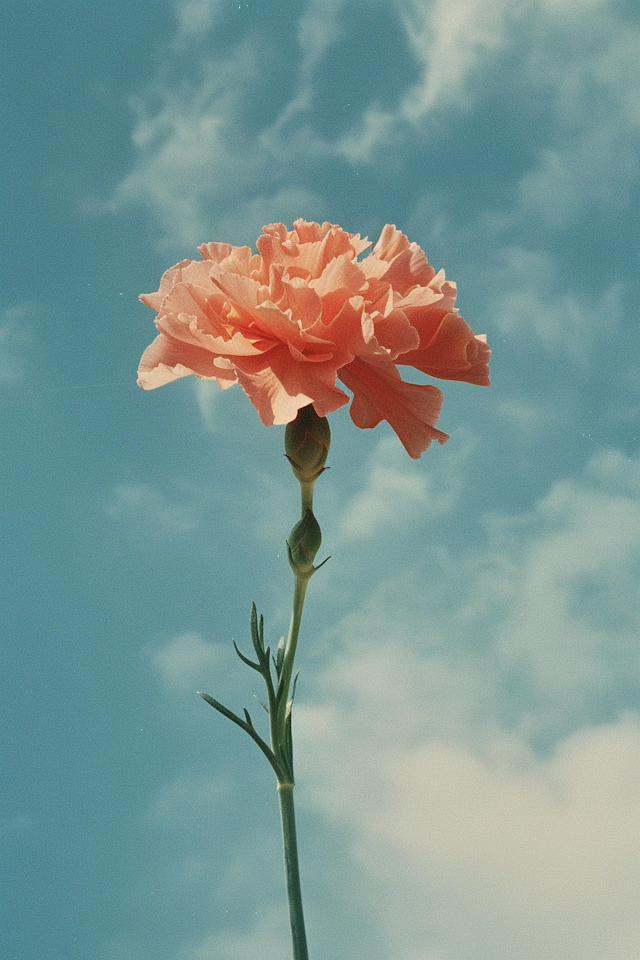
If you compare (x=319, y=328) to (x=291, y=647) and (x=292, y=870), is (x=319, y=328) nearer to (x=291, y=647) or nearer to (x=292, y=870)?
(x=291, y=647)

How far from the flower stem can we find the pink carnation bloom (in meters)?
0.69

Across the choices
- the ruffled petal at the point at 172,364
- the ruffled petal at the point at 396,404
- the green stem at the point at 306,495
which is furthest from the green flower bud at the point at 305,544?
the ruffled petal at the point at 172,364

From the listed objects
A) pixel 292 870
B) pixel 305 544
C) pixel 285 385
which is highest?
pixel 285 385

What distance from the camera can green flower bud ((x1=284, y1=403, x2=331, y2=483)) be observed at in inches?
65.2

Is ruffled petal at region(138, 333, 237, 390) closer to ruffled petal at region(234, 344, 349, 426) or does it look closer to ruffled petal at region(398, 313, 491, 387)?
ruffled petal at region(234, 344, 349, 426)

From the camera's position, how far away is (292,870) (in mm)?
1600

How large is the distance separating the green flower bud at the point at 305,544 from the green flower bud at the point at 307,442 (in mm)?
91

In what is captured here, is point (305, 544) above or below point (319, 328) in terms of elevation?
below

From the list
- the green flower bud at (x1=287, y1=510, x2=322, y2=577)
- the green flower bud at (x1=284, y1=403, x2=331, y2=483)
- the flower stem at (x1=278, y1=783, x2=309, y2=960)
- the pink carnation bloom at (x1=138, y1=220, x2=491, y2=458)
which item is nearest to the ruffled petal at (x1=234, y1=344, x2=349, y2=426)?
the pink carnation bloom at (x1=138, y1=220, x2=491, y2=458)

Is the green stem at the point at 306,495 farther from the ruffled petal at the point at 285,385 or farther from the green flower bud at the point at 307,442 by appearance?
the ruffled petal at the point at 285,385

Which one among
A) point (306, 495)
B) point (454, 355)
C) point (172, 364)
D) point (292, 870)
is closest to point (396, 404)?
point (454, 355)

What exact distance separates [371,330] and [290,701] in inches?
30.0

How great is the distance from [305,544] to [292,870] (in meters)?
0.59

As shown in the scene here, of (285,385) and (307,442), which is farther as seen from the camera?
(307,442)
